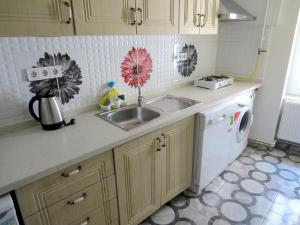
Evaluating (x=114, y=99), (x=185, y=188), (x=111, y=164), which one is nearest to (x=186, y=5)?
(x=114, y=99)

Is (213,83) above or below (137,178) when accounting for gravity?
above

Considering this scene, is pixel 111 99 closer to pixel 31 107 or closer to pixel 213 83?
pixel 31 107

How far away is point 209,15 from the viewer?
2.00 m

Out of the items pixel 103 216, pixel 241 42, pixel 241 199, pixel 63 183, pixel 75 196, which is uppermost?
pixel 241 42

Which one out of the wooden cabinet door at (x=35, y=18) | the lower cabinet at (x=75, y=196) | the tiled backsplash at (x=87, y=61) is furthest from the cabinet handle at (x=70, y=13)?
the lower cabinet at (x=75, y=196)

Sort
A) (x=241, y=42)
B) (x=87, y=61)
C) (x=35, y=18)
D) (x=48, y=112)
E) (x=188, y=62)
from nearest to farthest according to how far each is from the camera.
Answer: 1. (x=35, y=18)
2. (x=48, y=112)
3. (x=87, y=61)
4. (x=188, y=62)
5. (x=241, y=42)

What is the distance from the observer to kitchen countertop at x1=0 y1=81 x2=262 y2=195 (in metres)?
0.96

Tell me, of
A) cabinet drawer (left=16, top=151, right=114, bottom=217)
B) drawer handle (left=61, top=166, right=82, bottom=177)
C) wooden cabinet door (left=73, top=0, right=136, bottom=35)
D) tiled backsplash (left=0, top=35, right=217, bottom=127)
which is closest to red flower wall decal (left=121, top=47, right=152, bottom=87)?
tiled backsplash (left=0, top=35, right=217, bottom=127)

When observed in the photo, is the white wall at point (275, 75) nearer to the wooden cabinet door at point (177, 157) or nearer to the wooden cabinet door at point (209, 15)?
the wooden cabinet door at point (209, 15)

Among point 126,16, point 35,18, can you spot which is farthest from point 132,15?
point 35,18

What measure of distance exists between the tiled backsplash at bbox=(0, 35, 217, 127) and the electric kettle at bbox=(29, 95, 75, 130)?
125 mm

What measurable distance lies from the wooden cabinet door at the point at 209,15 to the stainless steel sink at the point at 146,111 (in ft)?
2.28

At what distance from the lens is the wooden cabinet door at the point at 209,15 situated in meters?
1.92

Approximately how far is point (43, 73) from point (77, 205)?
869mm
